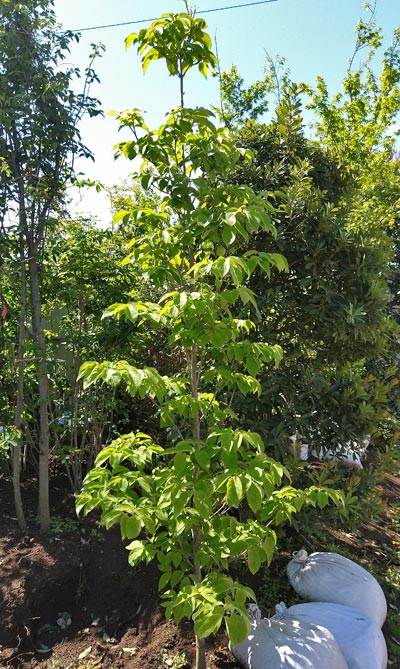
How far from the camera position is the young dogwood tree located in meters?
1.79

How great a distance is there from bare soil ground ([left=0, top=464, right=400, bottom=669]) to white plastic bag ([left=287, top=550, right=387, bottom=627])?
0.27m

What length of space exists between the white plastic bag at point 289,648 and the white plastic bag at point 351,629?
0.11 m

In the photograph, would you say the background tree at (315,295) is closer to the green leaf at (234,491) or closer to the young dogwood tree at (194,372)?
Answer: the young dogwood tree at (194,372)

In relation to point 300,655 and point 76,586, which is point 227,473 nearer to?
point 300,655

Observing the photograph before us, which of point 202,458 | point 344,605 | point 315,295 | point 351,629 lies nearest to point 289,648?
point 351,629

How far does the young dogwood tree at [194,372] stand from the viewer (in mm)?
1785

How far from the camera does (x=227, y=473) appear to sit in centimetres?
179

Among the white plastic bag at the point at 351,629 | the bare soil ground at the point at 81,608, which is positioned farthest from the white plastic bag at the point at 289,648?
the bare soil ground at the point at 81,608

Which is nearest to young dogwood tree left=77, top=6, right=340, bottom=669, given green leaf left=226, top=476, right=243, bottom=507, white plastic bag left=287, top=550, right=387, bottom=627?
green leaf left=226, top=476, right=243, bottom=507

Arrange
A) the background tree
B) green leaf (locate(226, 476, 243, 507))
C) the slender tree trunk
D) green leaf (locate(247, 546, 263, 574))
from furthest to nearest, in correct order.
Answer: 1. the background tree
2. the slender tree trunk
3. green leaf (locate(247, 546, 263, 574))
4. green leaf (locate(226, 476, 243, 507))

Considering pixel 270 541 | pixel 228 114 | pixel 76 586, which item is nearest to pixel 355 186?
pixel 270 541

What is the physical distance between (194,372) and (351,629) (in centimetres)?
156

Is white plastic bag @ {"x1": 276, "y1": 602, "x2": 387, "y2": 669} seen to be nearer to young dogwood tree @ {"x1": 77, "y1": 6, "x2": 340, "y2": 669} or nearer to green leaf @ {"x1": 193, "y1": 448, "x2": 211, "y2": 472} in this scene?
young dogwood tree @ {"x1": 77, "y1": 6, "x2": 340, "y2": 669}

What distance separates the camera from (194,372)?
2.24 meters
